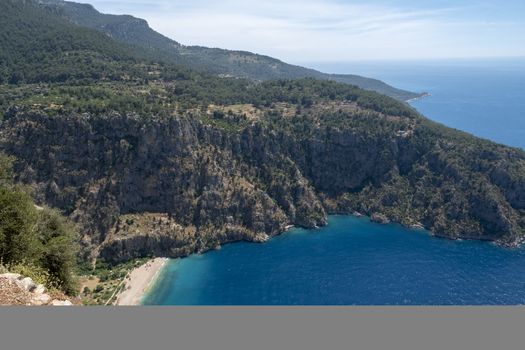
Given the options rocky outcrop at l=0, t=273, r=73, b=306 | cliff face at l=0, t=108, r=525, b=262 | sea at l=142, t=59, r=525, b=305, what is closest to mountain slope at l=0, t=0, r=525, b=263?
cliff face at l=0, t=108, r=525, b=262

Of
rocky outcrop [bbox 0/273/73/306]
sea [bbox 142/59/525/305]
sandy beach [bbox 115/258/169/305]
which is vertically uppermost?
rocky outcrop [bbox 0/273/73/306]

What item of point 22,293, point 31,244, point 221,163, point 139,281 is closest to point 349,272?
point 139,281

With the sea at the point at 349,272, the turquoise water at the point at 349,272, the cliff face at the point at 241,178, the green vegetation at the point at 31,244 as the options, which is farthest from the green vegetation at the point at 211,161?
the green vegetation at the point at 31,244

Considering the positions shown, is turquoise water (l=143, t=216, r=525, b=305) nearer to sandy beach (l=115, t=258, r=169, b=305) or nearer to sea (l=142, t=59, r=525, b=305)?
sea (l=142, t=59, r=525, b=305)

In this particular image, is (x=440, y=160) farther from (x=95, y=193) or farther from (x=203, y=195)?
(x=95, y=193)

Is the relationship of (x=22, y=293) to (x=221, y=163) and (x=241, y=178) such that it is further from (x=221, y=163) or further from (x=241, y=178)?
(x=241, y=178)
